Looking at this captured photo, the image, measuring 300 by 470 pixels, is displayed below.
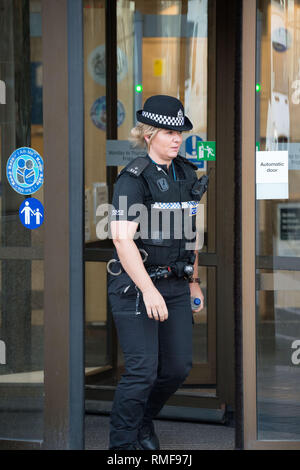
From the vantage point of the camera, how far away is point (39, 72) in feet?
12.8

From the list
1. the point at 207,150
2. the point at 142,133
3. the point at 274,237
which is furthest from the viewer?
the point at 207,150

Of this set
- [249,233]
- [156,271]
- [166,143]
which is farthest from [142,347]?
[166,143]

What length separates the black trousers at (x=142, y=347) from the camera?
3.71 m

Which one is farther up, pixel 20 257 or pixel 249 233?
pixel 249 233

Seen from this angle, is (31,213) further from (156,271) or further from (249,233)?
(249,233)

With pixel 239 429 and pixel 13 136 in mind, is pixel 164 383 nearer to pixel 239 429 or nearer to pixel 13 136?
pixel 239 429

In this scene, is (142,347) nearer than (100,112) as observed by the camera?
Yes

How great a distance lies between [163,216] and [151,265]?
234 mm

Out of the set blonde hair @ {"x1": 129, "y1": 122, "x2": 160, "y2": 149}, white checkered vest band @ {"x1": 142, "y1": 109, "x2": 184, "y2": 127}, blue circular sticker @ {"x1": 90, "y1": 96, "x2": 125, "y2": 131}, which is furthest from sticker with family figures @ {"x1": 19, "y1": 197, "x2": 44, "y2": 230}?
blue circular sticker @ {"x1": 90, "y1": 96, "x2": 125, "y2": 131}

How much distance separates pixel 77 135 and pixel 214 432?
6.21ft

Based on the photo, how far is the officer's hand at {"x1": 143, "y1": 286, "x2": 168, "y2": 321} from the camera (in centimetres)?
358

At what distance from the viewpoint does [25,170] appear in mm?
3926

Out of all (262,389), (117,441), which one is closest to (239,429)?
(262,389)

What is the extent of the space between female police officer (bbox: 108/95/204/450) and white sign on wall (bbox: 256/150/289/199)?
0.31 metres
